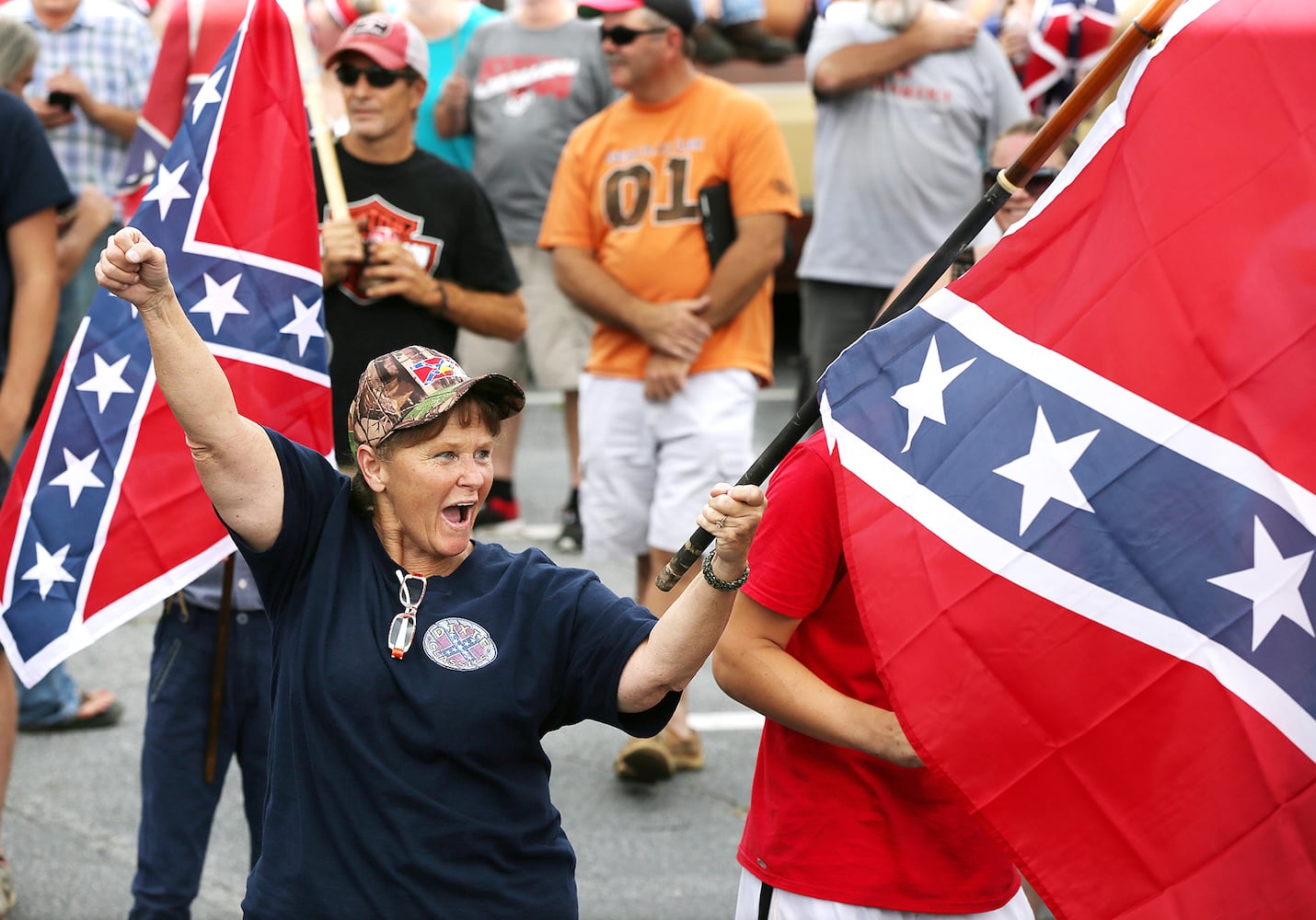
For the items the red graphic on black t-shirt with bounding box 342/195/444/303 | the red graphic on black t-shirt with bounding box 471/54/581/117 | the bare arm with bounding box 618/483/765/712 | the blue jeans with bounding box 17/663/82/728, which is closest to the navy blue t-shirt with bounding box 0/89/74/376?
the red graphic on black t-shirt with bounding box 342/195/444/303

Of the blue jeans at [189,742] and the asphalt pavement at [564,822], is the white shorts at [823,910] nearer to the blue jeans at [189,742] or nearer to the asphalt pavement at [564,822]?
the blue jeans at [189,742]

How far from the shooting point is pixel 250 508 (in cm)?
288

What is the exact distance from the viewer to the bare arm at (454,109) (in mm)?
8133

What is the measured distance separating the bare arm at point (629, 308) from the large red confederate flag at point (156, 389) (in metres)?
1.74

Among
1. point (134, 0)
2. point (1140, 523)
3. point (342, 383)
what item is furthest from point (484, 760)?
point (134, 0)

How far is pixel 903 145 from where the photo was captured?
6883mm

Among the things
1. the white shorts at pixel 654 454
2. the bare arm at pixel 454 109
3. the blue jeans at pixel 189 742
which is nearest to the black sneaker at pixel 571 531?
the white shorts at pixel 654 454

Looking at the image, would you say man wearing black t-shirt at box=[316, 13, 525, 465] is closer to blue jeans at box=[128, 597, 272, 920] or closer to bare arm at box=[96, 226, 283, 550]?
blue jeans at box=[128, 597, 272, 920]

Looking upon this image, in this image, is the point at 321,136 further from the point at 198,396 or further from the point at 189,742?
the point at 198,396

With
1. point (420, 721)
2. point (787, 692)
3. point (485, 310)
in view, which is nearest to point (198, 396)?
point (420, 721)

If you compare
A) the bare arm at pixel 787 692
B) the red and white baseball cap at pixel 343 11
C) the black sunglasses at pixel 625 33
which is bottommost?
the red and white baseball cap at pixel 343 11

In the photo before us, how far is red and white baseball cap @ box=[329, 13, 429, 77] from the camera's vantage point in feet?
17.0

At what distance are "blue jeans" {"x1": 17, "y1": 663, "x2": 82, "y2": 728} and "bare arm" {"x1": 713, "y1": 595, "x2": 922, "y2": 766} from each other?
12.0 ft

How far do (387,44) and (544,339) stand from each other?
3.18 meters
